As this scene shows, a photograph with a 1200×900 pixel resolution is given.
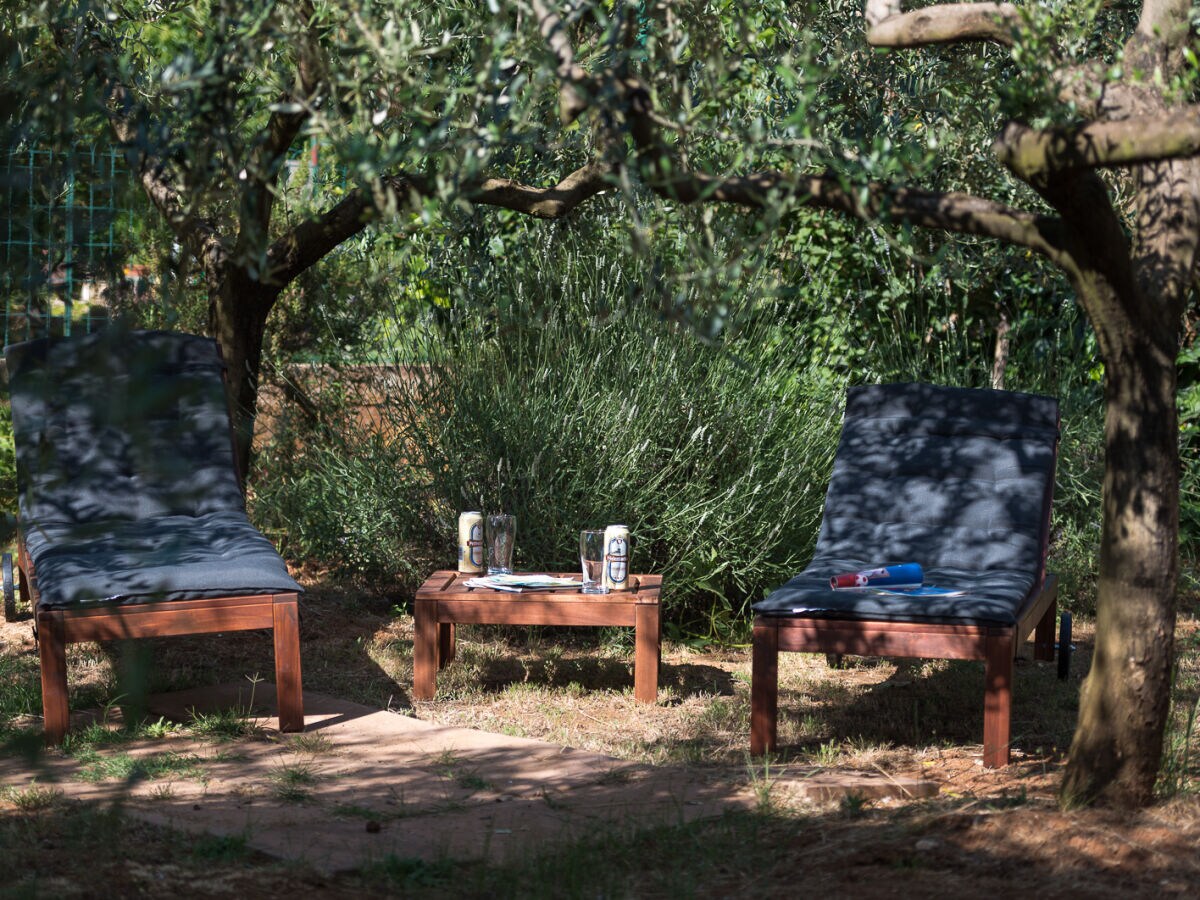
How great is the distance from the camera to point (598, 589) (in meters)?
5.46

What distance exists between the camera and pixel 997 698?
14.4 ft

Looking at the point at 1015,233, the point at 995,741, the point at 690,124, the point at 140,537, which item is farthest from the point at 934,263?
the point at 140,537

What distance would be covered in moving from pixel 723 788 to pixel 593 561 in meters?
1.50

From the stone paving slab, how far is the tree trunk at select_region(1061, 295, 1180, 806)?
639mm

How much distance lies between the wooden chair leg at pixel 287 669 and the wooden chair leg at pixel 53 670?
0.70 m

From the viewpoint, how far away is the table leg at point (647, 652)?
531cm

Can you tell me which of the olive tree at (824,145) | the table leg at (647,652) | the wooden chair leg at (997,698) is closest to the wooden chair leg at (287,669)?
the table leg at (647,652)

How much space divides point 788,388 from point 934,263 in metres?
3.54

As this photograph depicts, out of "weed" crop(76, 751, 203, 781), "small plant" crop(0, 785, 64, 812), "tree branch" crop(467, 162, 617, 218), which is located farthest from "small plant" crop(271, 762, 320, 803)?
"tree branch" crop(467, 162, 617, 218)

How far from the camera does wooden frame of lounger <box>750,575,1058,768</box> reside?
14.4 ft

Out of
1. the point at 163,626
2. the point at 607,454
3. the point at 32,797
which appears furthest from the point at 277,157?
the point at 607,454

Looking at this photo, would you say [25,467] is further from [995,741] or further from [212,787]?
[995,741]

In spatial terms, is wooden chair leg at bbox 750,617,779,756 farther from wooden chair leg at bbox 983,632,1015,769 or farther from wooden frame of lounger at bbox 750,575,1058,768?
wooden chair leg at bbox 983,632,1015,769

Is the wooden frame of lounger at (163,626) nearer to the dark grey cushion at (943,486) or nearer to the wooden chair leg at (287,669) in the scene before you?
the wooden chair leg at (287,669)
